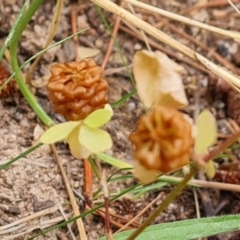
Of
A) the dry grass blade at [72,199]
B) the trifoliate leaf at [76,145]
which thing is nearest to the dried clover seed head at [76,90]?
the trifoliate leaf at [76,145]

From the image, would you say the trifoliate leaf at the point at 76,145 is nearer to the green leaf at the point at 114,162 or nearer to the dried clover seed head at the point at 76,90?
the dried clover seed head at the point at 76,90

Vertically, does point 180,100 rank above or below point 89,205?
above

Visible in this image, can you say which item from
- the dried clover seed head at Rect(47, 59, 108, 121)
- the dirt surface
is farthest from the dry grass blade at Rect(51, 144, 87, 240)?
the dried clover seed head at Rect(47, 59, 108, 121)

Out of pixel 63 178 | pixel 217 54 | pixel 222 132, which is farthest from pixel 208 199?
pixel 217 54

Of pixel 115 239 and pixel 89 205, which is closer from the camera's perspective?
pixel 115 239

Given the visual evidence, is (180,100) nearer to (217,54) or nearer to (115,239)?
(115,239)

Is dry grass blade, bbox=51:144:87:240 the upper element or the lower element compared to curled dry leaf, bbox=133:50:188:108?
lower

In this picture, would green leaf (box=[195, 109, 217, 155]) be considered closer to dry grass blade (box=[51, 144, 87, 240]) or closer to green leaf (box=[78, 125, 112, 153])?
green leaf (box=[78, 125, 112, 153])
